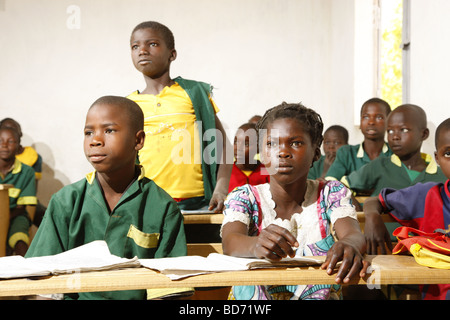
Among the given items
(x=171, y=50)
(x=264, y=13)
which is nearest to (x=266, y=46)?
(x=264, y=13)

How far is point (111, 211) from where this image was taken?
5.22 feet

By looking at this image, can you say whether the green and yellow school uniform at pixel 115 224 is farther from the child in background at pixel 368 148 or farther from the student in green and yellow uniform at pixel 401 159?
the child in background at pixel 368 148

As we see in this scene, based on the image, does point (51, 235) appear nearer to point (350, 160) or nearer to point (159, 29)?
point (159, 29)

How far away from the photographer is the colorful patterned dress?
1.53m

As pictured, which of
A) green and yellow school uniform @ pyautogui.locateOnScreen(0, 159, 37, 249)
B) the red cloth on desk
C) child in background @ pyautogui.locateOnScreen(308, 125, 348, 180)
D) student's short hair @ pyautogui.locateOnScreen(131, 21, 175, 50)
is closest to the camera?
student's short hair @ pyautogui.locateOnScreen(131, 21, 175, 50)

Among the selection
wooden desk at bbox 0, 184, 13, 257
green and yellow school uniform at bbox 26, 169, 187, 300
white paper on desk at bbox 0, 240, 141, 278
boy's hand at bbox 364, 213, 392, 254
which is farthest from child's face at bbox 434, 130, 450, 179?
wooden desk at bbox 0, 184, 13, 257

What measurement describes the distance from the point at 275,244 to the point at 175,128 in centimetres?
139

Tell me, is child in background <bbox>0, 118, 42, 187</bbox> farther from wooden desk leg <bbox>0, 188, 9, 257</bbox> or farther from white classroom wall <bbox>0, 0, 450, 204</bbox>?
wooden desk leg <bbox>0, 188, 9, 257</bbox>

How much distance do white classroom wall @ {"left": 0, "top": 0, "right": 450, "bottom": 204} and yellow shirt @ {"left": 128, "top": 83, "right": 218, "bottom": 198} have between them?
3.02m

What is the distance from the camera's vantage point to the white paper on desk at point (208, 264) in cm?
105

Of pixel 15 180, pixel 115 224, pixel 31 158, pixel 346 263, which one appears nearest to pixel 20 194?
pixel 15 180
